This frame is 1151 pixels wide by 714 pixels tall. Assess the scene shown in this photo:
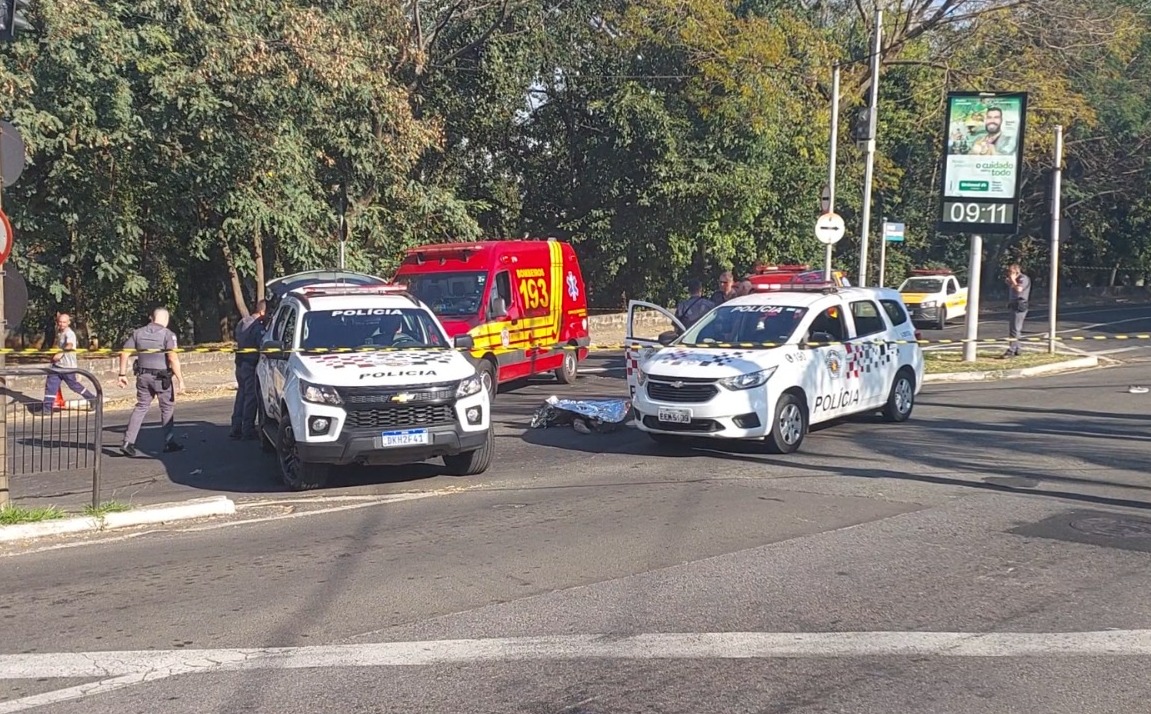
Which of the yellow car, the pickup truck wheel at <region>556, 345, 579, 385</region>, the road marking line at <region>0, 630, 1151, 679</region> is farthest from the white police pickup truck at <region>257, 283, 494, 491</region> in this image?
the yellow car

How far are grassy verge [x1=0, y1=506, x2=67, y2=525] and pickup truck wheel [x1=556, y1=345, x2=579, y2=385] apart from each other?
1170 cm

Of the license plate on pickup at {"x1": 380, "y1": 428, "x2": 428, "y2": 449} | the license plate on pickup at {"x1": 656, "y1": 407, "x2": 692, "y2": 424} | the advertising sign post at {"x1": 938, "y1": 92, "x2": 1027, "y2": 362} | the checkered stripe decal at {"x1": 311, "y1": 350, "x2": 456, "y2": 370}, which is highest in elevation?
the advertising sign post at {"x1": 938, "y1": 92, "x2": 1027, "y2": 362}

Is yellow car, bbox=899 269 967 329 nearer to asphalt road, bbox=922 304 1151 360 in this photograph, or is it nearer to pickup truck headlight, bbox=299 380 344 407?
asphalt road, bbox=922 304 1151 360

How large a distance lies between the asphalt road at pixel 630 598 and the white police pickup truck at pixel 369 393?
47 cm

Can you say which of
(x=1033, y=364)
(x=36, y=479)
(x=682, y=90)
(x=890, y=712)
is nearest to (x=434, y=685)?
(x=890, y=712)

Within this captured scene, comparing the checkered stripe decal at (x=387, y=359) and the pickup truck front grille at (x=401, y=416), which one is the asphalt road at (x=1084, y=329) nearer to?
the checkered stripe decal at (x=387, y=359)

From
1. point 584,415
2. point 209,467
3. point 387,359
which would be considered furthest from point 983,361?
point 209,467

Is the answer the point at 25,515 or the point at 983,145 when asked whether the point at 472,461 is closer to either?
the point at 25,515

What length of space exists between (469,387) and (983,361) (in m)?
14.6

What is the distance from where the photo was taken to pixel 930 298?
120 ft

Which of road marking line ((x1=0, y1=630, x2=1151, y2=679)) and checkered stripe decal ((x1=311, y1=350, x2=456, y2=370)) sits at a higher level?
checkered stripe decal ((x1=311, y1=350, x2=456, y2=370))

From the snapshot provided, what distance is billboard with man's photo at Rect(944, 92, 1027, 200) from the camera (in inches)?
882

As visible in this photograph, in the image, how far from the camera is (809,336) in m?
13.9

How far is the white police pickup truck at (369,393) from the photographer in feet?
37.0
